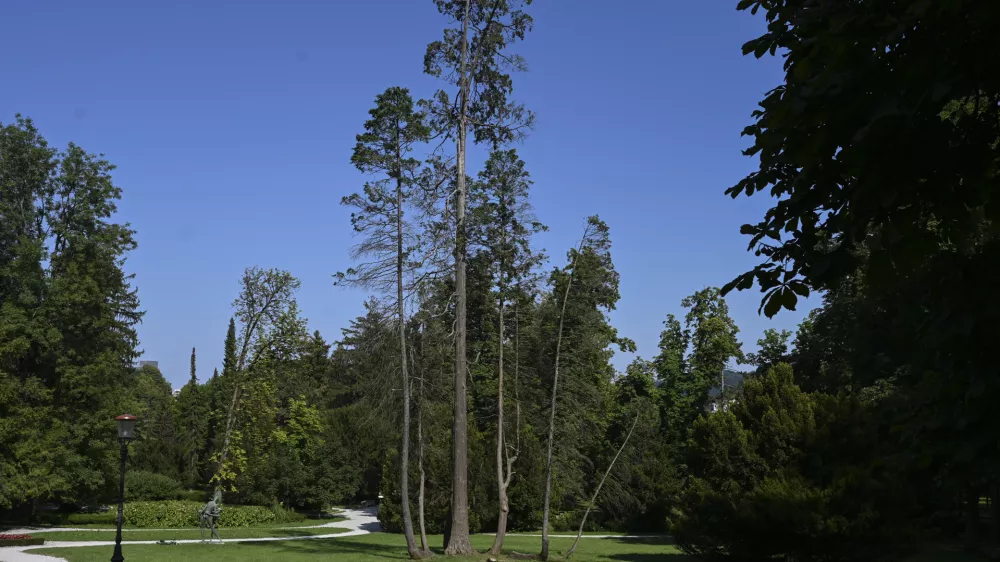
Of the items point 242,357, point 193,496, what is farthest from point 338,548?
point 193,496

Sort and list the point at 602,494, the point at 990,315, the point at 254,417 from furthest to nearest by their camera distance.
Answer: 1. the point at 254,417
2. the point at 602,494
3. the point at 990,315

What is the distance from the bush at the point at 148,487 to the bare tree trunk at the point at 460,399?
1006 inches

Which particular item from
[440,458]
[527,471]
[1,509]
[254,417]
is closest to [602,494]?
[527,471]

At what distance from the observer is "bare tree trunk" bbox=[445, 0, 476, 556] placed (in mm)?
18953

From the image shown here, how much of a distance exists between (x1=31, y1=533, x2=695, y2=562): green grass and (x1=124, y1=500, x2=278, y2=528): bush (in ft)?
28.2

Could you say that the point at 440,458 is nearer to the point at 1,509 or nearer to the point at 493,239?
the point at 493,239

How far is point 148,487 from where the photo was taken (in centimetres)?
3966

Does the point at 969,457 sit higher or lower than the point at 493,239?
lower

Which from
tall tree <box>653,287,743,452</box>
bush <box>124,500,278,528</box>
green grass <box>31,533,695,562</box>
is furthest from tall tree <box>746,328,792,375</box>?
bush <box>124,500,278,528</box>

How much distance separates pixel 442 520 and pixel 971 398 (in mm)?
30835

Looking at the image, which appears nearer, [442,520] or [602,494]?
[602,494]

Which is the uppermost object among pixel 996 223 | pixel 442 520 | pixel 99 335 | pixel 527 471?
pixel 99 335

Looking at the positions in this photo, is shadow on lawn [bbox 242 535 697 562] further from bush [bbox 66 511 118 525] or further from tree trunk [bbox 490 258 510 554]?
bush [bbox 66 511 118 525]

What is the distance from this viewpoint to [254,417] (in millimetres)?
34094
